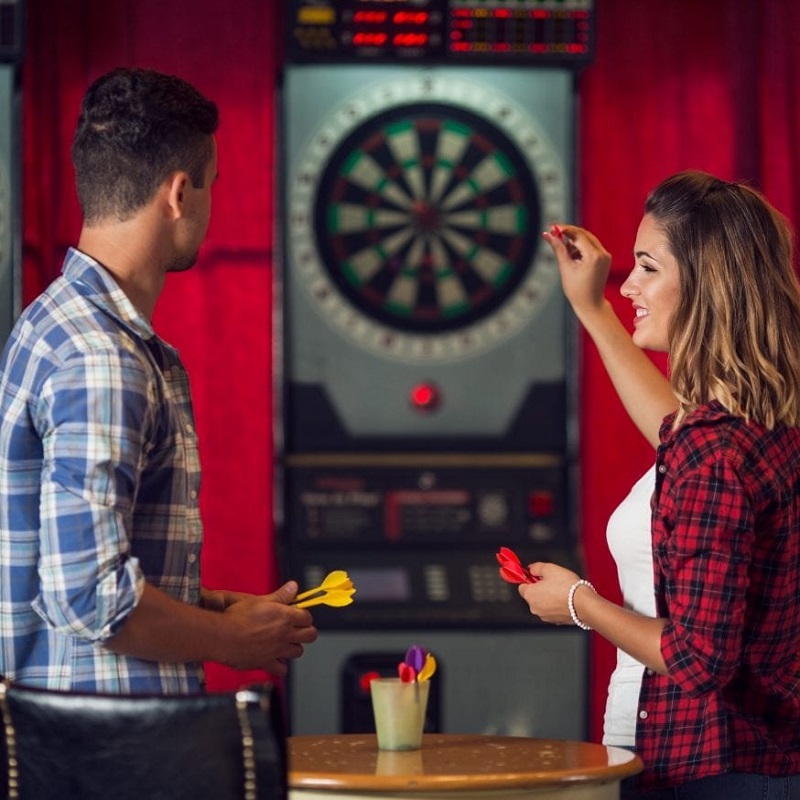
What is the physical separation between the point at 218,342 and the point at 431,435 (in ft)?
2.04

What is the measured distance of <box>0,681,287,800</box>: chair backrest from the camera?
4.74 ft

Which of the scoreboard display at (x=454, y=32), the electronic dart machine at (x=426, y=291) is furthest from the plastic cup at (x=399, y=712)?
the scoreboard display at (x=454, y=32)

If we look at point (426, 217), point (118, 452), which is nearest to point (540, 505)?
point (426, 217)

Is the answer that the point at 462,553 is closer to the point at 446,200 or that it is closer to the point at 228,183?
the point at 446,200

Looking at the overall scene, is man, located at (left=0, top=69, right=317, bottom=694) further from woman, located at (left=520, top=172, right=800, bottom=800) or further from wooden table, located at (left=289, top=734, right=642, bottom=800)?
woman, located at (left=520, top=172, right=800, bottom=800)

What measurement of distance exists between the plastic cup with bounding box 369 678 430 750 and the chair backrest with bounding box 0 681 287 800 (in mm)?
522

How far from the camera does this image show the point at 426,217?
140 inches

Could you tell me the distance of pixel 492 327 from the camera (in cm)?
356

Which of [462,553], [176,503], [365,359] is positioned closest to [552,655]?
[462,553]

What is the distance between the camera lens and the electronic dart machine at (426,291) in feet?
11.4

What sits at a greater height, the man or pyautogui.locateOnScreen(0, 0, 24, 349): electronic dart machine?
pyautogui.locateOnScreen(0, 0, 24, 349): electronic dart machine

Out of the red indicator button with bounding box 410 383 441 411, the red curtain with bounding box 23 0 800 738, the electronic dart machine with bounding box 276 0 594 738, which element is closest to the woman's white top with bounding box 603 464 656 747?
the electronic dart machine with bounding box 276 0 594 738

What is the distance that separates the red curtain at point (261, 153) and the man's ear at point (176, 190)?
173 cm

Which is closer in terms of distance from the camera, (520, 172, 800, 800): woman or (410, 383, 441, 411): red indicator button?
(520, 172, 800, 800): woman
